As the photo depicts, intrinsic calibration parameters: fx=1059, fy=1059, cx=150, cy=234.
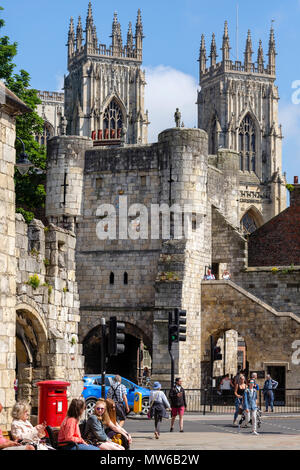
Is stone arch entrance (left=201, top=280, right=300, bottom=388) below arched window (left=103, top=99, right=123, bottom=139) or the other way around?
below

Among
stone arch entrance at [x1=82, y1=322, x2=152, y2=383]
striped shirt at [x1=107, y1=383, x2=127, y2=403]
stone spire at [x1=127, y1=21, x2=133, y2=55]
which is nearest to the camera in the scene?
striped shirt at [x1=107, y1=383, x2=127, y2=403]

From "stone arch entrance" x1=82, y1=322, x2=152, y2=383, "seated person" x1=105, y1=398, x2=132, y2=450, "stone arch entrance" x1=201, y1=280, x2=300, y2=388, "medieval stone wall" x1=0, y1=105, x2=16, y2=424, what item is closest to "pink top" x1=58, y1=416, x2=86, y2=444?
"seated person" x1=105, y1=398, x2=132, y2=450

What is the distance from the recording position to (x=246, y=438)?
77.8 feet

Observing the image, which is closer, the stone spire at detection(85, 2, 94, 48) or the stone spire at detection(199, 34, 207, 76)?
the stone spire at detection(85, 2, 94, 48)

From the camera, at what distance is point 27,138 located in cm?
4303

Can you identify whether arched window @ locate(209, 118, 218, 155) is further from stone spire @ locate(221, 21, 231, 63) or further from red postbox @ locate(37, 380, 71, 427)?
red postbox @ locate(37, 380, 71, 427)

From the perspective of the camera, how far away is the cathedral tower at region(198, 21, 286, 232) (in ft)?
370

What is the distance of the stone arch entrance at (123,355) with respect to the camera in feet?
130

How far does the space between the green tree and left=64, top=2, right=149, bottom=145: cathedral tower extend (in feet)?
204

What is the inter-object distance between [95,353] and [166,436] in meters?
17.2

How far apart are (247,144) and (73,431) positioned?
103286mm

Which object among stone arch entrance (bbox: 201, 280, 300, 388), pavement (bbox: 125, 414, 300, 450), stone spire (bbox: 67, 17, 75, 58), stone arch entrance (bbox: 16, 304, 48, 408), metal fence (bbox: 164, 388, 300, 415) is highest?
stone spire (bbox: 67, 17, 75, 58)

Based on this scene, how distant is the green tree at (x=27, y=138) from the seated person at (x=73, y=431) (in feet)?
89.0

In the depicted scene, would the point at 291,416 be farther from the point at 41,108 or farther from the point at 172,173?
the point at 41,108
